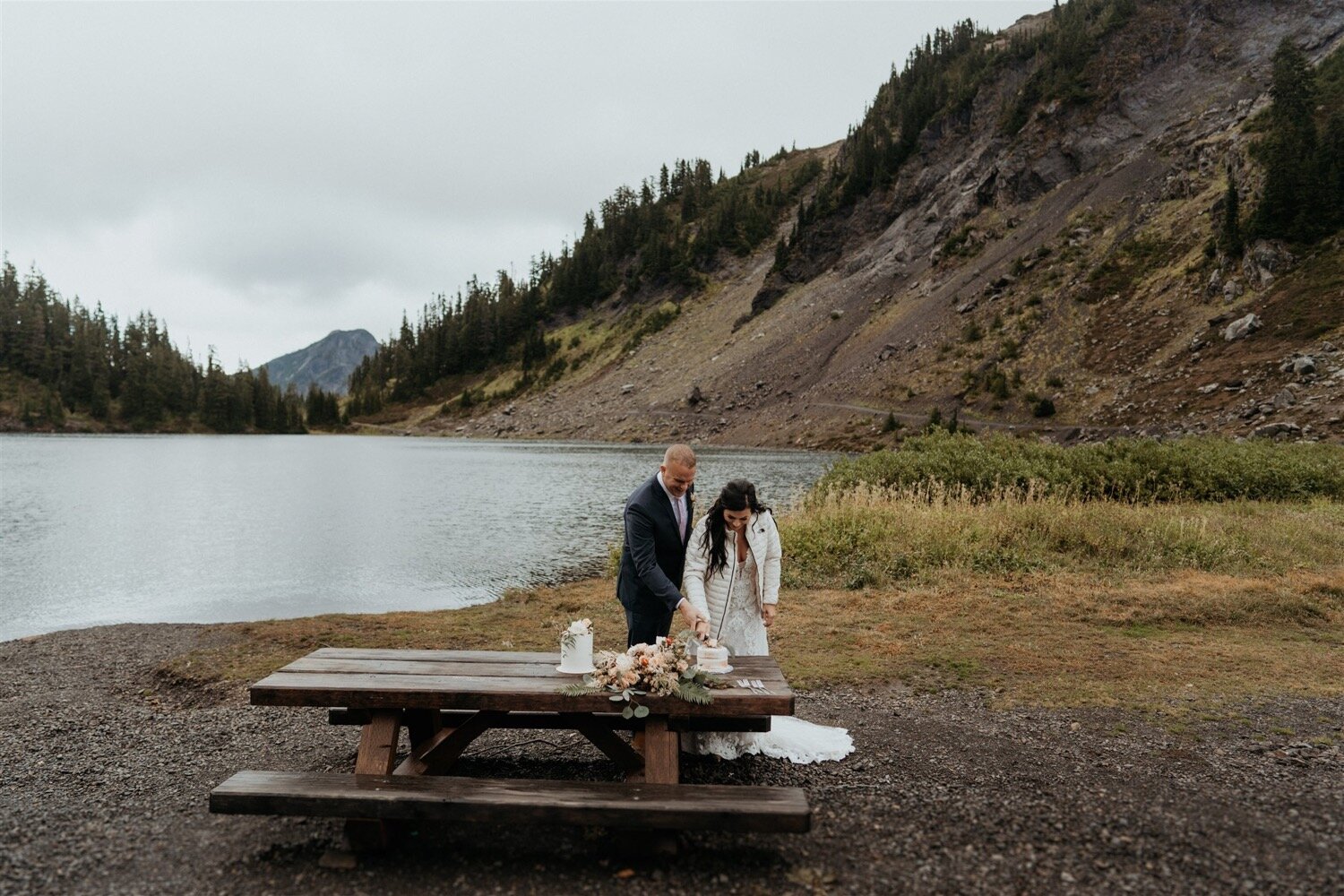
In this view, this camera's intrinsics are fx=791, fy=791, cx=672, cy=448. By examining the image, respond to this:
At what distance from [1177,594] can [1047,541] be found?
347cm

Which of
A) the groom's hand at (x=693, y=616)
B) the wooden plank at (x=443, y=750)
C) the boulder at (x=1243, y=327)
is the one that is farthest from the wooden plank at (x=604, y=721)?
the boulder at (x=1243, y=327)

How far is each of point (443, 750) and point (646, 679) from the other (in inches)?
67.2

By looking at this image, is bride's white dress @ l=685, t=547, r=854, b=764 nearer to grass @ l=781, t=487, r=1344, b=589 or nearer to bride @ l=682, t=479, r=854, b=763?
bride @ l=682, t=479, r=854, b=763

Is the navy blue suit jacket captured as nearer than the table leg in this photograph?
No

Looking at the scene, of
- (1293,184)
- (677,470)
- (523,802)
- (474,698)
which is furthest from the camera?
(1293,184)

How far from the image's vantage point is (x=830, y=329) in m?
88.2

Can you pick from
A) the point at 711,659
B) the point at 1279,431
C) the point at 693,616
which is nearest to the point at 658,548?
the point at 693,616

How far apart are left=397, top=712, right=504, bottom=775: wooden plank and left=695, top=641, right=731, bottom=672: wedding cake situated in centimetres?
164

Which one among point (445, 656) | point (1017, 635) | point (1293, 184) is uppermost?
point (1293, 184)

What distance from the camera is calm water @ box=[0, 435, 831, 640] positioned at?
16812mm

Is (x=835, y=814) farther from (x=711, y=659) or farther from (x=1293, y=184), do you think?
(x=1293, y=184)

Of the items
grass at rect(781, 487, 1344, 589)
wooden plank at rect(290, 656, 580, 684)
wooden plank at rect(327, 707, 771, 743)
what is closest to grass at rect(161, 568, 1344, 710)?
grass at rect(781, 487, 1344, 589)

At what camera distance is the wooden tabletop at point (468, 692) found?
15.8 feet

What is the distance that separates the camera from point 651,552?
6.04m
